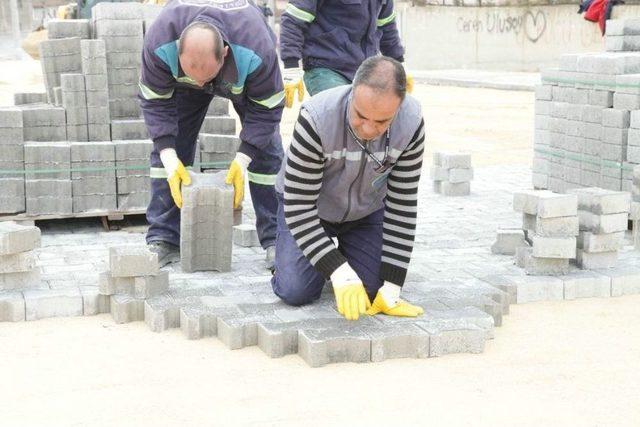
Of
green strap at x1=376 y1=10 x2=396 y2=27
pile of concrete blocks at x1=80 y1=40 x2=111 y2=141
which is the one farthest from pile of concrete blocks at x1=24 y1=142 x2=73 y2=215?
green strap at x1=376 y1=10 x2=396 y2=27

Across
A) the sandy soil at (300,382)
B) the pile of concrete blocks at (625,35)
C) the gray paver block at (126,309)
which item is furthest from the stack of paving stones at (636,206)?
the gray paver block at (126,309)

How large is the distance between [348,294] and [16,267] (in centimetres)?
195

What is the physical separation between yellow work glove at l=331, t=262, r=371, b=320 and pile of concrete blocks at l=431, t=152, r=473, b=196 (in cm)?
415

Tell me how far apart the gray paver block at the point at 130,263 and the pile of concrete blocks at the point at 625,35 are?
15.2ft

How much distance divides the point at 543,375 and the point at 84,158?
12.8 ft

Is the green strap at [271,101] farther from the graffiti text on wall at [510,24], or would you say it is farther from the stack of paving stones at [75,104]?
the graffiti text on wall at [510,24]

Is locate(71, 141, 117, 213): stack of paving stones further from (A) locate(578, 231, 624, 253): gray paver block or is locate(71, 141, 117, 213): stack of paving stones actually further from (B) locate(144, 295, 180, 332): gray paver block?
(A) locate(578, 231, 624, 253): gray paver block

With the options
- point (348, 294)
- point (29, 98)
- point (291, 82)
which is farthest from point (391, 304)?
point (29, 98)

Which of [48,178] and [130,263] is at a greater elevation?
[48,178]

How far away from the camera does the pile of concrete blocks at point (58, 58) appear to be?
24.4ft

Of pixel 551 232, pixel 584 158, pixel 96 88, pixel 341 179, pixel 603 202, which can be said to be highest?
pixel 96 88

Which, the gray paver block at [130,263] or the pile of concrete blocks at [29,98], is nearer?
the gray paver block at [130,263]

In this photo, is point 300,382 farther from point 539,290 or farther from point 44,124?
point 44,124

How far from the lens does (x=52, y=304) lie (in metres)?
5.34
